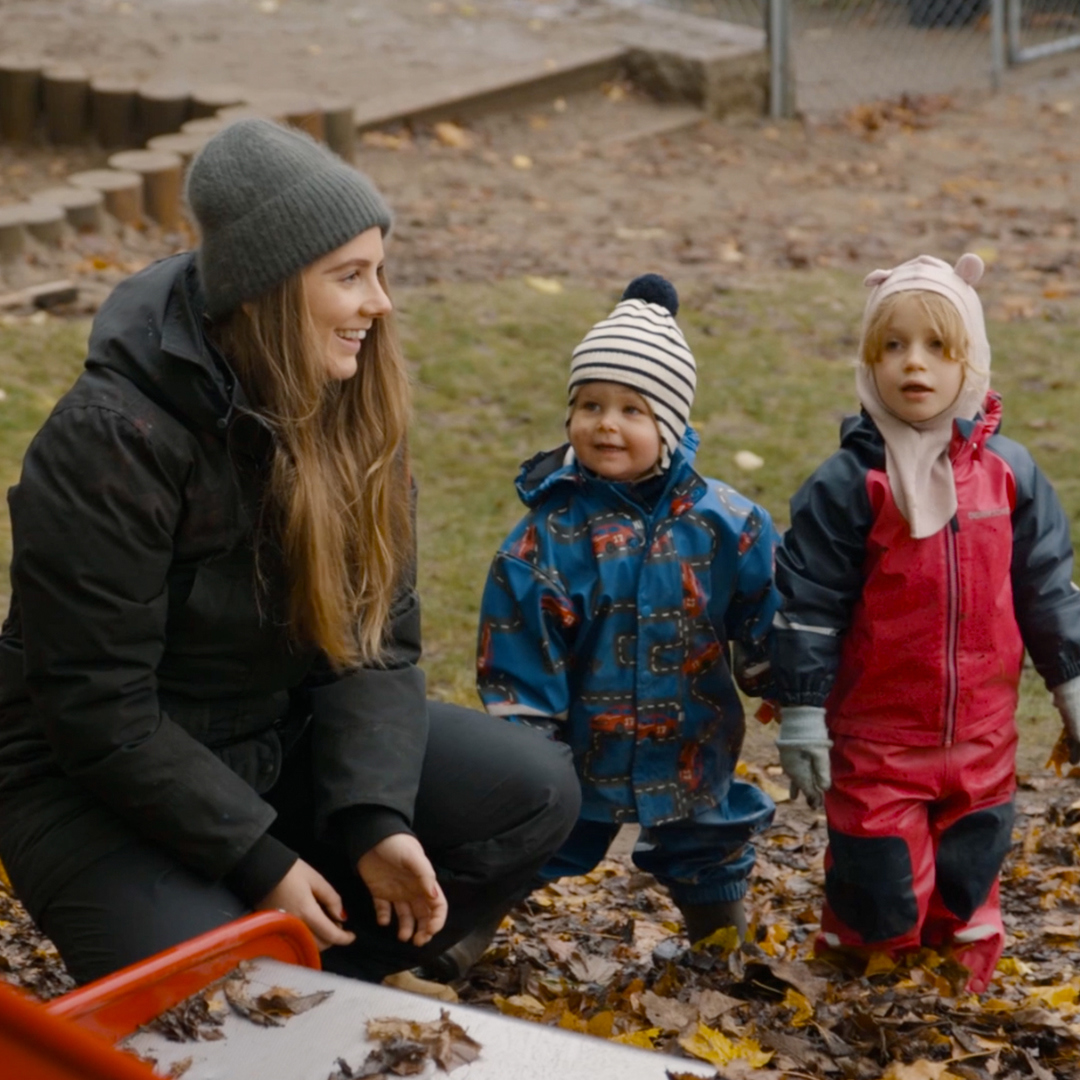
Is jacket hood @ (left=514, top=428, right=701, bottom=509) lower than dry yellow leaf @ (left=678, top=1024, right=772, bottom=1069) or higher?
higher

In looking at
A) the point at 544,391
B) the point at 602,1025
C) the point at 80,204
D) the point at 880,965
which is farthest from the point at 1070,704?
the point at 80,204

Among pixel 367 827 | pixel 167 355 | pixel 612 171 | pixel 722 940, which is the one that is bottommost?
pixel 722 940

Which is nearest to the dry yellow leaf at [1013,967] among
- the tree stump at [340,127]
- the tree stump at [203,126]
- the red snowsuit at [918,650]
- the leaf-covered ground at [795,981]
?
the leaf-covered ground at [795,981]

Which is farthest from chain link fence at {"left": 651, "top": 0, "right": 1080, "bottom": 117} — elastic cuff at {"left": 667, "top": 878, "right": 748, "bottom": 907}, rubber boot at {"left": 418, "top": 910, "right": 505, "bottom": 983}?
rubber boot at {"left": 418, "top": 910, "right": 505, "bottom": 983}

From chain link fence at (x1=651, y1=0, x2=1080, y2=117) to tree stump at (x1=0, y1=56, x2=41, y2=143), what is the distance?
4637 mm

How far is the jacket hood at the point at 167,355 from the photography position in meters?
2.91

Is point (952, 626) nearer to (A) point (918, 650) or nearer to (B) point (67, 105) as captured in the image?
(A) point (918, 650)

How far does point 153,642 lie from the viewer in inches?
116

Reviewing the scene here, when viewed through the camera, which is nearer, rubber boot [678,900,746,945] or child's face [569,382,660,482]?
child's face [569,382,660,482]

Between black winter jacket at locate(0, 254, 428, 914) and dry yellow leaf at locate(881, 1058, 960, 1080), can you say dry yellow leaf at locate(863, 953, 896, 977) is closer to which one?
dry yellow leaf at locate(881, 1058, 960, 1080)

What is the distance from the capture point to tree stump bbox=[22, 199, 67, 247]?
8008 millimetres

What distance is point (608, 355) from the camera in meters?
3.53

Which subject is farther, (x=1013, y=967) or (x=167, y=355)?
(x=1013, y=967)

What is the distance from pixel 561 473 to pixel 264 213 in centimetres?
89
